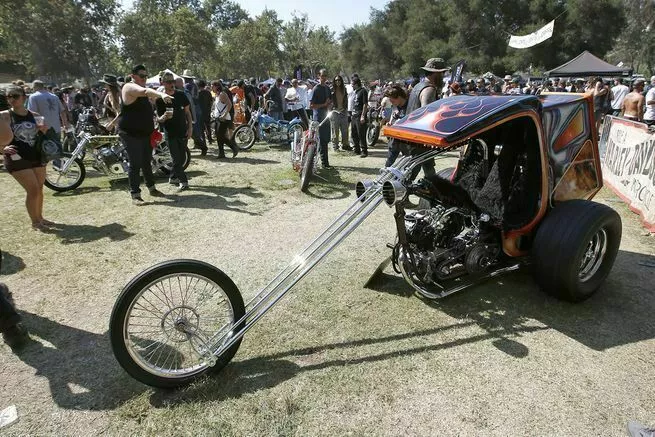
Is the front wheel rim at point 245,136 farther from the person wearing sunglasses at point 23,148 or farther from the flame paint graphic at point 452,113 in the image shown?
the flame paint graphic at point 452,113

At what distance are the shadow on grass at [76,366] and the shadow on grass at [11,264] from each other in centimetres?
117

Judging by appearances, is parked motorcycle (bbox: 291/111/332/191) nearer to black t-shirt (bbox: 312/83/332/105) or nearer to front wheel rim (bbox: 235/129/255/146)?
black t-shirt (bbox: 312/83/332/105)

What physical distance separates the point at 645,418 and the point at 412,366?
1.38 meters

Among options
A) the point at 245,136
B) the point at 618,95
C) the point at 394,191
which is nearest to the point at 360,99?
the point at 245,136

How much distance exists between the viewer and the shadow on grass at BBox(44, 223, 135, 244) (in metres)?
5.27

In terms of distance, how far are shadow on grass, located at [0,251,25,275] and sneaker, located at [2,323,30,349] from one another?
1.56 m

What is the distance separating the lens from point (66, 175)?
24.6 feet

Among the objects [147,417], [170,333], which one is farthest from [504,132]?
[147,417]

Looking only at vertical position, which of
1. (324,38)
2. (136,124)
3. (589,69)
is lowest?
(136,124)

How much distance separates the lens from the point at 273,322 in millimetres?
3465

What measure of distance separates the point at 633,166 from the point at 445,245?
4.82 metres

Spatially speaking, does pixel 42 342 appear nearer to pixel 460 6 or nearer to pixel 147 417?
pixel 147 417

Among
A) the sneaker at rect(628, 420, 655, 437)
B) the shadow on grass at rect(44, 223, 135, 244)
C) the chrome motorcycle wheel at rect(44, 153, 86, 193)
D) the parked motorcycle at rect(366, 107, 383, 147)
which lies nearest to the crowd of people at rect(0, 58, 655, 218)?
the shadow on grass at rect(44, 223, 135, 244)

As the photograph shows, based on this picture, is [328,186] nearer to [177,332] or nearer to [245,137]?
[245,137]
